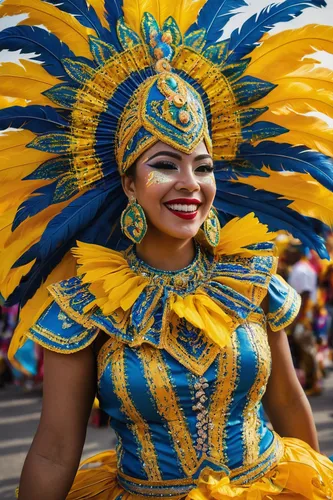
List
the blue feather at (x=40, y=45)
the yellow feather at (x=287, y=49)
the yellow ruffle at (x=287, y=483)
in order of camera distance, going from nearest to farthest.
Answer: the yellow ruffle at (x=287, y=483) → the blue feather at (x=40, y=45) → the yellow feather at (x=287, y=49)

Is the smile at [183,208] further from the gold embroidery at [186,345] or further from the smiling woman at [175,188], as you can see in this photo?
the gold embroidery at [186,345]

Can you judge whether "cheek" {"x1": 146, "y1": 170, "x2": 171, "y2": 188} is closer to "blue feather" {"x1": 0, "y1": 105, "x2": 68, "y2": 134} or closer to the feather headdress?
the feather headdress

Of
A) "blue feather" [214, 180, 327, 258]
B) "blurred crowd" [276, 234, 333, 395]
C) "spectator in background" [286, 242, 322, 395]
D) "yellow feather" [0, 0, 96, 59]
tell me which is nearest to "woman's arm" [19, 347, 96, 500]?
"blue feather" [214, 180, 327, 258]

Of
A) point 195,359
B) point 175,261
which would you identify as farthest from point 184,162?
point 195,359

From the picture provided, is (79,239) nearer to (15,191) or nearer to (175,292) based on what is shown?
(15,191)

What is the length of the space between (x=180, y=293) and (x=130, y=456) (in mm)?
593

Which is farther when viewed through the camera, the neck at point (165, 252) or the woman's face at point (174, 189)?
the neck at point (165, 252)

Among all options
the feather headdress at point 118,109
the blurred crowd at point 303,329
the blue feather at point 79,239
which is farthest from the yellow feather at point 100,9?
the blurred crowd at point 303,329

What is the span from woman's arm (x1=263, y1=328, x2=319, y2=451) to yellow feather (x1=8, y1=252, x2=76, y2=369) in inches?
32.9

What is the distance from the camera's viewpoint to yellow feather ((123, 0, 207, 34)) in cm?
305

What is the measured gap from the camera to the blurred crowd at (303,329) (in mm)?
9484

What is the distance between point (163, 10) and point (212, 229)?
33.9 inches

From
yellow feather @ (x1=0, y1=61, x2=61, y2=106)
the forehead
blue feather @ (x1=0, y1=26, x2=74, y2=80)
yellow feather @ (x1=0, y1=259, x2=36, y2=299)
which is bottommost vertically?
yellow feather @ (x1=0, y1=259, x2=36, y2=299)

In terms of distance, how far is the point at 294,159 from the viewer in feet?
10.4
